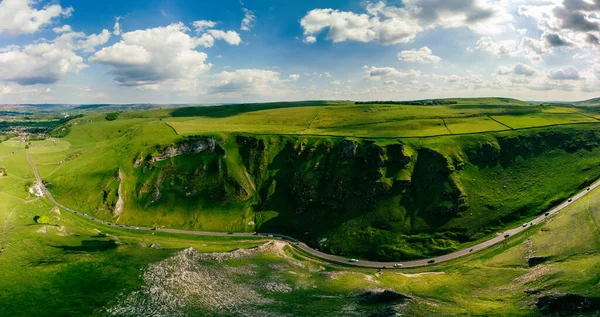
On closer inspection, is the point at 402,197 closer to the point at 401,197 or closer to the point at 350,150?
the point at 401,197

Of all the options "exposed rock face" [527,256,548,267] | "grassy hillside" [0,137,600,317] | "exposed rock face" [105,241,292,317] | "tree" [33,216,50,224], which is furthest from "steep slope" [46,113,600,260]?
"exposed rock face" [105,241,292,317]

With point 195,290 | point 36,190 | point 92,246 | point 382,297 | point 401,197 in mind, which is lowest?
point 92,246

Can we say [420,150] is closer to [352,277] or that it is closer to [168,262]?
[352,277]

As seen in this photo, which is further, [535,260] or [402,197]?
[402,197]

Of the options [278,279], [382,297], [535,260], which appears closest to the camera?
[382,297]

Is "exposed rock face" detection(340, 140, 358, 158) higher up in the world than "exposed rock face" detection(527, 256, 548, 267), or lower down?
higher up

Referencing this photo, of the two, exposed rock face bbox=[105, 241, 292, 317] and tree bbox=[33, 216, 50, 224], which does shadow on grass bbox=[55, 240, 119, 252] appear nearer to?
tree bbox=[33, 216, 50, 224]

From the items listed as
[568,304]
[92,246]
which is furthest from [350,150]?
[92,246]

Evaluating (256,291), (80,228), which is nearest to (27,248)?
(80,228)

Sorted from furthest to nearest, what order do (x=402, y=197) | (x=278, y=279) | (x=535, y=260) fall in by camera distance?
1. (x=402, y=197)
2. (x=535, y=260)
3. (x=278, y=279)

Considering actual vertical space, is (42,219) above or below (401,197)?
below

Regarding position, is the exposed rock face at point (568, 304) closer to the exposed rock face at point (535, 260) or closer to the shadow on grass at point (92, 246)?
the exposed rock face at point (535, 260)
